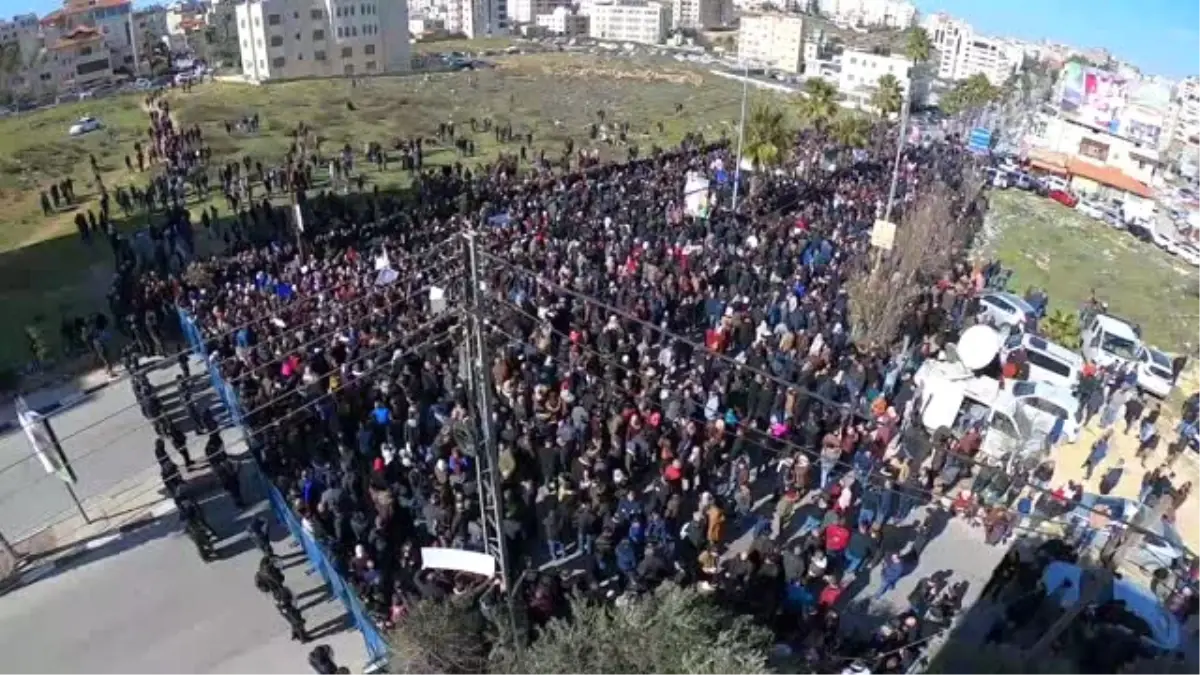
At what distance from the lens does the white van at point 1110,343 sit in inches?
757

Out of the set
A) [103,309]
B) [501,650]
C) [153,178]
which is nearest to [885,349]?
[501,650]

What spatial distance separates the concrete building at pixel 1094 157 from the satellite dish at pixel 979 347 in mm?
44091

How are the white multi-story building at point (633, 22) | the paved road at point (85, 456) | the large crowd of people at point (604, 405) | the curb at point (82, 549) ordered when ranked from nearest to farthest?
the large crowd of people at point (604, 405) → the curb at point (82, 549) → the paved road at point (85, 456) → the white multi-story building at point (633, 22)

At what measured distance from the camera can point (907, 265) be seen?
20.1m

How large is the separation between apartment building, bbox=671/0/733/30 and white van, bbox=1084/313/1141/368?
14897 cm

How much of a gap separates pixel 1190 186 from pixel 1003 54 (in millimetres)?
86725

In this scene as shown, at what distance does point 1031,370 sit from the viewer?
17578mm

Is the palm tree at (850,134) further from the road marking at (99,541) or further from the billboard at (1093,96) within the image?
the billboard at (1093,96)

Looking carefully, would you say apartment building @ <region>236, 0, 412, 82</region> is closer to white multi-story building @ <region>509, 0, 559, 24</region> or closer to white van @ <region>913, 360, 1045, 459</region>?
white van @ <region>913, 360, 1045, 459</region>

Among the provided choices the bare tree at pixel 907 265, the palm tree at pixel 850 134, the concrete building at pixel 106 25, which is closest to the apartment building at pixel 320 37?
the concrete building at pixel 106 25

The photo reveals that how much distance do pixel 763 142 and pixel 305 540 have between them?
2186cm

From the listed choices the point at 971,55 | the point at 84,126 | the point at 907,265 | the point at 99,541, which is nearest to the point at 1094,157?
the point at 907,265

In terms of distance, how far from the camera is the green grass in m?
26.0

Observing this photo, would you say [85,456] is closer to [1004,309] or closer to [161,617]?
[161,617]
